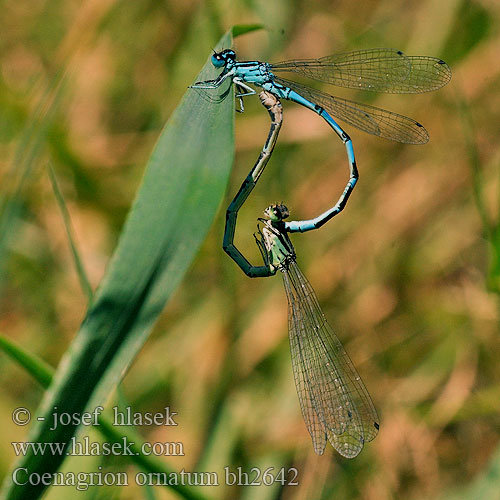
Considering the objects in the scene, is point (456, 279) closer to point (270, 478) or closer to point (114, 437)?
point (270, 478)

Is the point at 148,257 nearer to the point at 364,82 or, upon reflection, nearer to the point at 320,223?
the point at 320,223

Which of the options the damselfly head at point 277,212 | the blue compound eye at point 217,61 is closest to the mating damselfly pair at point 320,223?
the damselfly head at point 277,212

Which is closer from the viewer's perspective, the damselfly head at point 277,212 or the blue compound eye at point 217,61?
the blue compound eye at point 217,61

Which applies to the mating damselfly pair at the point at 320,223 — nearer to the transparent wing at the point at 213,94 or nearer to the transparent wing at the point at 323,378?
the transparent wing at the point at 323,378

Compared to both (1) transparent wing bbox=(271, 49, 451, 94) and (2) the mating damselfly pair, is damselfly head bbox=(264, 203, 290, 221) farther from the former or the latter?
(1) transparent wing bbox=(271, 49, 451, 94)

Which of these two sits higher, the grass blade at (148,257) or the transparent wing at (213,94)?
the transparent wing at (213,94)

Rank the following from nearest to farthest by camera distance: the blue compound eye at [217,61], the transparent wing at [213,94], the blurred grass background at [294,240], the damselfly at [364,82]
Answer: the transparent wing at [213,94] → the blue compound eye at [217,61] → the damselfly at [364,82] → the blurred grass background at [294,240]

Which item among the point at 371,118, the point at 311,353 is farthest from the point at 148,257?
the point at 371,118
